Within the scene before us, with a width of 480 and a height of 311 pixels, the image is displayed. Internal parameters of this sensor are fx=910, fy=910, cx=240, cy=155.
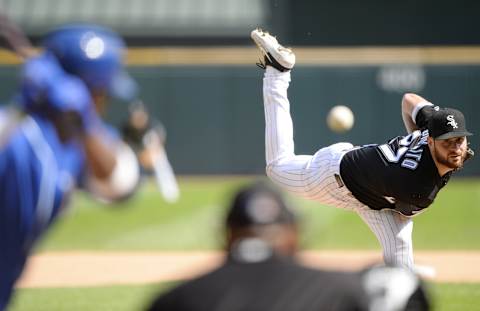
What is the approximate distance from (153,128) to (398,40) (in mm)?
17450

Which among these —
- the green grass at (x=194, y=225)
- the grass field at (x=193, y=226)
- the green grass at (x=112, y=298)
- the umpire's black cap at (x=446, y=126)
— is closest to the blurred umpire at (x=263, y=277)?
the umpire's black cap at (x=446, y=126)

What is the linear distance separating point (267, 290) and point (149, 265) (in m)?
7.40

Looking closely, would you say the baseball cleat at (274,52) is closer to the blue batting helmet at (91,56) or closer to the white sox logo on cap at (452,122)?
the white sox logo on cap at (452,122)

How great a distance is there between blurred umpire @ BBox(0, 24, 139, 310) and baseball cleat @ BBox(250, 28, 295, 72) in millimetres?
2922

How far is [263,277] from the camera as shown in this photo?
7.48 ft

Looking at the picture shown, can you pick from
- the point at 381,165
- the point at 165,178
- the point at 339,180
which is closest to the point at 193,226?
the point at 165,178

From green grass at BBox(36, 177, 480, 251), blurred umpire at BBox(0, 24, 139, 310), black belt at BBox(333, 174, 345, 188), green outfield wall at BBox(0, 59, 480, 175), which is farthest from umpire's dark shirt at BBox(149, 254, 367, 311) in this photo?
green outfield wall at BBox(0, 59, 480, 175)

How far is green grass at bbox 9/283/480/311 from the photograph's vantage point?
22.3 feet

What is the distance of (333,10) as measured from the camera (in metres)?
20.9

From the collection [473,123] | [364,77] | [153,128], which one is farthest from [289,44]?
[153,128]

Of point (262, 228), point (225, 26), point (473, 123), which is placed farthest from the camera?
point (225, 26)

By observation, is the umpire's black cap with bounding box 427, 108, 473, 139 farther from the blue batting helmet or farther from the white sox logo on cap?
the blue batting helmet

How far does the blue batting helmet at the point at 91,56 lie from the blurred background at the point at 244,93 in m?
4.18

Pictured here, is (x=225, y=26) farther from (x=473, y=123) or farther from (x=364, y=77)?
(x=473, y=123)
